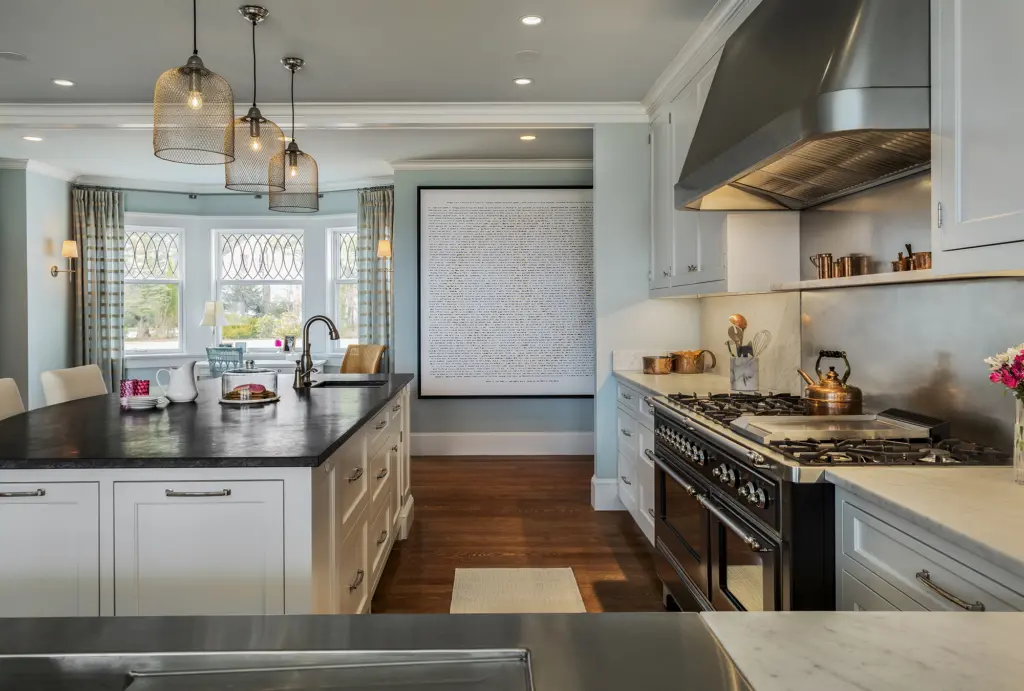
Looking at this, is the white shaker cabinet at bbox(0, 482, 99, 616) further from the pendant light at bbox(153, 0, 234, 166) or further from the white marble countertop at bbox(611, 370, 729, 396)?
the white marble countertop at bbox(611, 370, 729, 396)

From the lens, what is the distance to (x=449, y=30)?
346cm

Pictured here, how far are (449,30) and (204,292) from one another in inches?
218

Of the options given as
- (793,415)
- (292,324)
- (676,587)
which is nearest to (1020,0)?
(793,415)

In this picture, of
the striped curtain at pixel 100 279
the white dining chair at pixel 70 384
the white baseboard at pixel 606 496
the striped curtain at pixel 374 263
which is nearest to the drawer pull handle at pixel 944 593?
the white baseboard at pixel 606 496

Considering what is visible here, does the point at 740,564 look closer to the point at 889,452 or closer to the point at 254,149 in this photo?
the point at 889,452

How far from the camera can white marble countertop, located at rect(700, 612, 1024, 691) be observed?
665 millimetres

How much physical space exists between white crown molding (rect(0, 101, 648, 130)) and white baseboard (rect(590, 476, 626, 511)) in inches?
93.2

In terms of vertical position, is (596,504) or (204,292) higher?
(204,292)

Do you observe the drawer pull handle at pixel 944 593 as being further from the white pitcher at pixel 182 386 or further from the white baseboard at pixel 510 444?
the white baseboard at pixel 510 444

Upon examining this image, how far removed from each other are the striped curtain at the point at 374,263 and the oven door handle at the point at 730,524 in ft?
17.4

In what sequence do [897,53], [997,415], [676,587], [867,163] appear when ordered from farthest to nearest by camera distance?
1. [676,587]
2. [867,163]
3. [997,415]
4. [897,53]

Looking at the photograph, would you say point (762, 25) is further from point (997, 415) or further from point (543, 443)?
point (543, 443)

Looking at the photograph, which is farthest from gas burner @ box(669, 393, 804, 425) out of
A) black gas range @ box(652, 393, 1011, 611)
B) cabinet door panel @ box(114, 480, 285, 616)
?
cabinet door panel @ box(114, 480, 285, 616)

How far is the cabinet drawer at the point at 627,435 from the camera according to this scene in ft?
13.0
